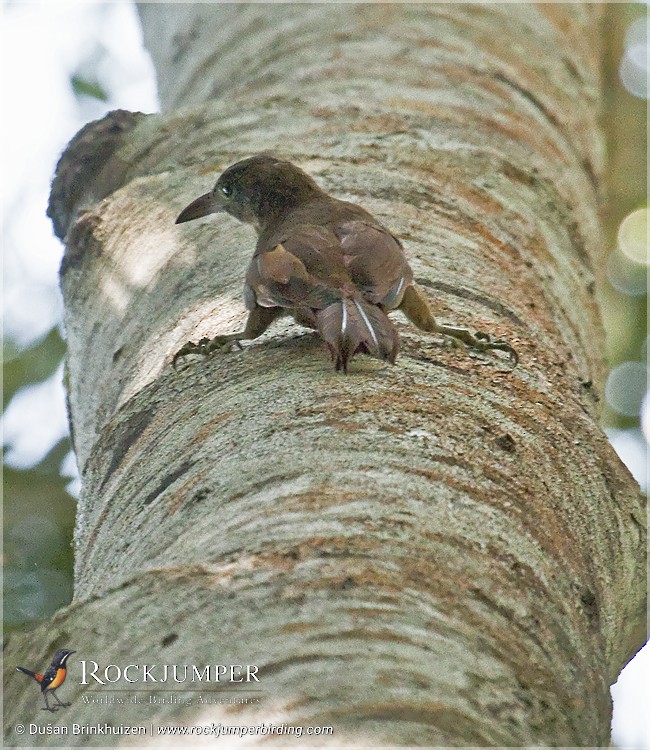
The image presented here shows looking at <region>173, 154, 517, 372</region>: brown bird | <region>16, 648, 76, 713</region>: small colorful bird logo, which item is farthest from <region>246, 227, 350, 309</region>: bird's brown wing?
<region>16, 648, 76, 713</region>: small colorful bird logo

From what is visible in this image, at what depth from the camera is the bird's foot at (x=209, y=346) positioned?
2424mm

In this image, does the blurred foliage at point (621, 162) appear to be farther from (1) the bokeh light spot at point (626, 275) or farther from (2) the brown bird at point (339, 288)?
(2) the brown bird at point (339, 288)

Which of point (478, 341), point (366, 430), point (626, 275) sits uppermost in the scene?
point (626, 275)

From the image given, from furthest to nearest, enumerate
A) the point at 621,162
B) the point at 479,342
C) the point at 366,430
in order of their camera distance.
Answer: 1. the point at 621,162
2. the point at 479,342
3. the point at 366,430

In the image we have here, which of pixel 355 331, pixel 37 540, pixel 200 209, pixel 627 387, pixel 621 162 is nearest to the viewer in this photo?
pixel 355 331

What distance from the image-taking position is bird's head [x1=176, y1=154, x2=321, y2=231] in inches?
119

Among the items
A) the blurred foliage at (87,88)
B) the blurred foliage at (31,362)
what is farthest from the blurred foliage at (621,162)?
the blurred foliage at (31,362)

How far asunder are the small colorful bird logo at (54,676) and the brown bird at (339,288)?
2.65ft

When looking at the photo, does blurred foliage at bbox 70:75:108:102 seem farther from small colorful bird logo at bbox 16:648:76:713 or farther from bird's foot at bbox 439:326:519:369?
small colorful bird logo at bbox 16:648:76:713

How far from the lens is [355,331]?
2174mm

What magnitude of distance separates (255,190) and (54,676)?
5.71 ft

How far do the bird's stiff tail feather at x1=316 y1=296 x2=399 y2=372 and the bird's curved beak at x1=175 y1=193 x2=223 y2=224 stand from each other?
84cm

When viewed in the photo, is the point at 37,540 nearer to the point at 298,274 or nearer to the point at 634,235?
the point at 298,274

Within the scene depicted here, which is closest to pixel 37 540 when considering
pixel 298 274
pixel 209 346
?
pixel 209 346
